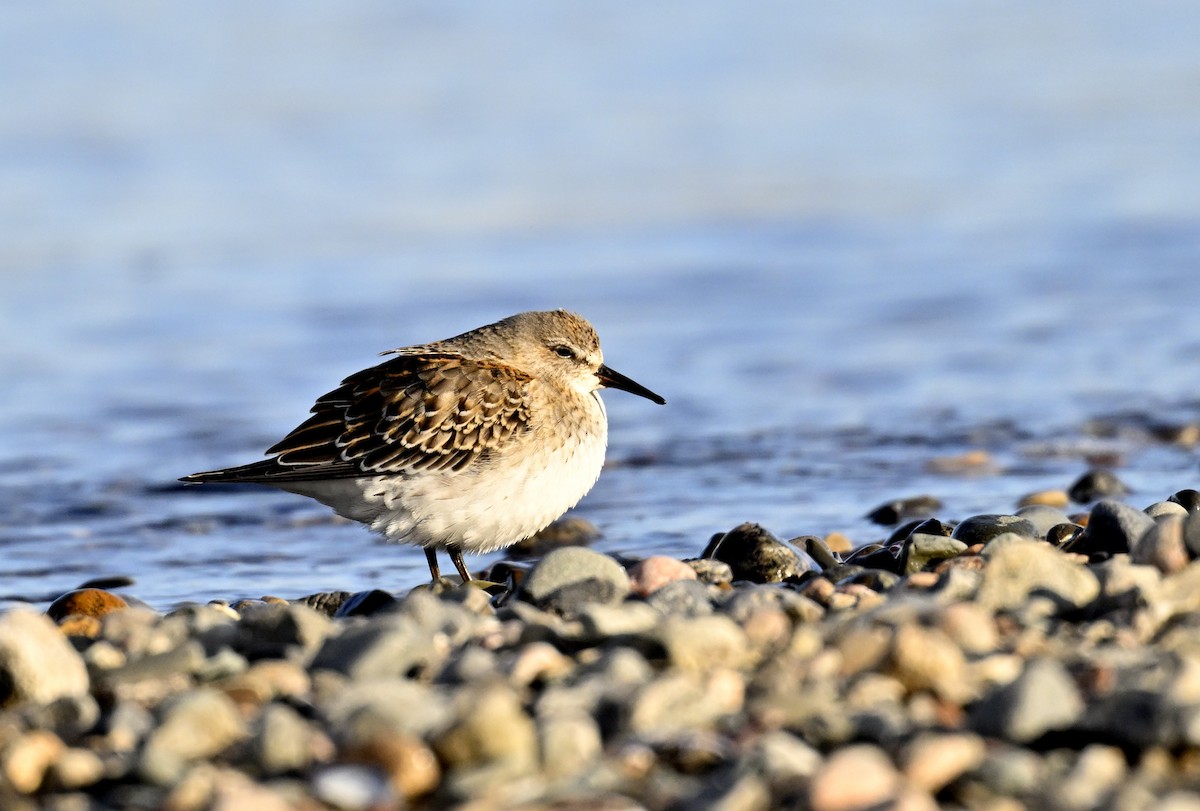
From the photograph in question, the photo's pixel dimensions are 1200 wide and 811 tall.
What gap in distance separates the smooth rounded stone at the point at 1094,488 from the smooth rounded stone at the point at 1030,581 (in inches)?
147

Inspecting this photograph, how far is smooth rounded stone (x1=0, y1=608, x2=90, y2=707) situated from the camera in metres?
4.30

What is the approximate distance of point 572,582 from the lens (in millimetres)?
5414

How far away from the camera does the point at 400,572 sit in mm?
8008

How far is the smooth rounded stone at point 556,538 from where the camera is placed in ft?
27.3

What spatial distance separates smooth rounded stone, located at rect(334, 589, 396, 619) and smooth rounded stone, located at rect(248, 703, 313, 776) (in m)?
2.09

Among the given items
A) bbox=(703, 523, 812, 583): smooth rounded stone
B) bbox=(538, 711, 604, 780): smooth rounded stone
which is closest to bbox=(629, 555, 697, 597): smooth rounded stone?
bbox=(703, 523, 812, 583): smooth rounded stone

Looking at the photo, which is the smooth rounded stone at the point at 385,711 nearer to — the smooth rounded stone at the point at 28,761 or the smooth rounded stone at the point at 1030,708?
the smooth rounded stone at the point at 28,761

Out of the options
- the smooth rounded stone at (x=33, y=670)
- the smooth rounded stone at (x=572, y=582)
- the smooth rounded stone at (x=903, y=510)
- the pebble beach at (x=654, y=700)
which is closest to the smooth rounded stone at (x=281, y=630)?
the pebble beach at (x=654, y=700)

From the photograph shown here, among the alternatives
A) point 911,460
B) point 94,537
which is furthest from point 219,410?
point 911,460

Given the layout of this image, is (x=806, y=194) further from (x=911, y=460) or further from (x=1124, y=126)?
(x=911, y=460)

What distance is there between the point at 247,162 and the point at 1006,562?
15.2 metres

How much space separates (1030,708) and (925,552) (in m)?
2.35

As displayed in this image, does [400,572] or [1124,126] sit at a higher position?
[1124,126]

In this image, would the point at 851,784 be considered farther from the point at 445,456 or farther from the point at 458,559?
the point at 458,559
